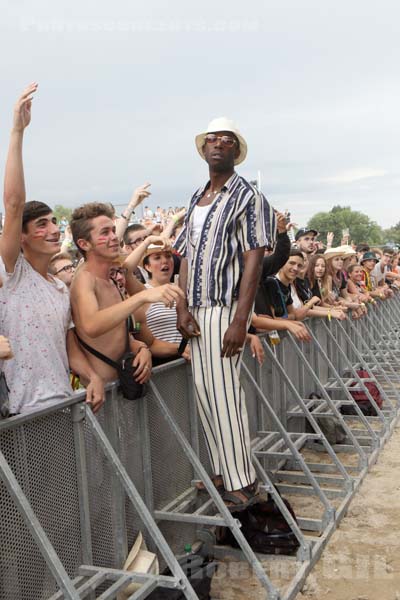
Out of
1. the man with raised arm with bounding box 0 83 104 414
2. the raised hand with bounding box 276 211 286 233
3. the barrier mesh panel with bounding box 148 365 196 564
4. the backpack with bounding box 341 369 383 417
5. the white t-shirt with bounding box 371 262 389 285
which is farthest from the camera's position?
the white t-shirt with bounding box 371 262 389 285

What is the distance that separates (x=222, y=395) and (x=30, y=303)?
112cm

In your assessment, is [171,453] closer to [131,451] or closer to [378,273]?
[131,451]

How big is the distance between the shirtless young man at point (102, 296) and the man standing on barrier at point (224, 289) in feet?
0.79

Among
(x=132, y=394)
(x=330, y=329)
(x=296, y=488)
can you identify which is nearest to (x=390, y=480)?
(x=296, y=488)

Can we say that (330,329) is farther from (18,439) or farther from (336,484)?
(18,439)

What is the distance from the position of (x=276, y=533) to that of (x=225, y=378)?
3.94ft

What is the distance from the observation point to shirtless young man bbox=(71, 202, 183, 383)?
3.14 m

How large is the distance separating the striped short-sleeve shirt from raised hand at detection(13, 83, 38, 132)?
1.06m

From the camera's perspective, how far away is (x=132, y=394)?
3.30 meters

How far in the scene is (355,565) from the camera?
12.8ft

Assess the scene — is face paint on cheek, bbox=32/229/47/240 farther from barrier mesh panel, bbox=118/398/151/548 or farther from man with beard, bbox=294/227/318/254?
man with beard, bbox=294/227/318/254

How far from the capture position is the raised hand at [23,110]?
2.77 m

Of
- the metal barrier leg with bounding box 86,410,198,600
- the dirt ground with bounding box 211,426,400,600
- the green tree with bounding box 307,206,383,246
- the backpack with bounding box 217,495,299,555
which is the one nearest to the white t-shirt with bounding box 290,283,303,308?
the dirt ground with bounding box 211,426,400,600

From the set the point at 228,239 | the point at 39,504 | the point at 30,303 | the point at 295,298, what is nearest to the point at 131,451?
the point at 39,504
